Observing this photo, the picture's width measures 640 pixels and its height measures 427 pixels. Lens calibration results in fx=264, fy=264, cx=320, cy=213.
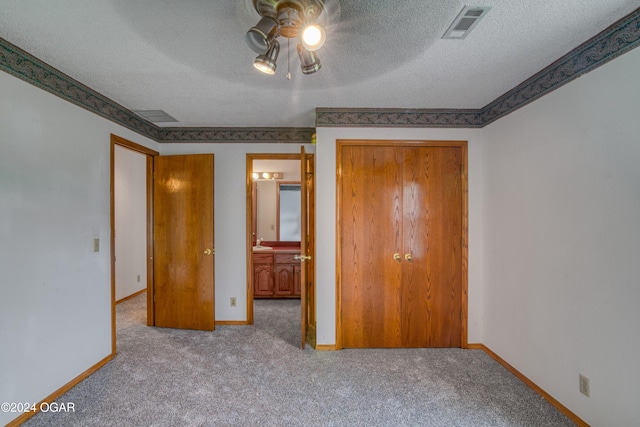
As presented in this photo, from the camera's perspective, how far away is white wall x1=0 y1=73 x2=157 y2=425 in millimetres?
1661

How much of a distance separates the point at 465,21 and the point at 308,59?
0.87m

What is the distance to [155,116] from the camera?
Answer: 2.78 m

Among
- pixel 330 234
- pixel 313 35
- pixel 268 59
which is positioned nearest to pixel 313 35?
pixel 313 35

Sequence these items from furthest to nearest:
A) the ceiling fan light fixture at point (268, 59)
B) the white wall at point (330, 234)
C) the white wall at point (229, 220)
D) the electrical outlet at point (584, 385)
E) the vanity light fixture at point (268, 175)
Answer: the vanity light fixture at point (268, 175) → the white wall at point (229, 220) → the white wall at point (330, 234) → the electrical outlet at point (584, 385) → the ceiling fan light fixture at point (268, 59)

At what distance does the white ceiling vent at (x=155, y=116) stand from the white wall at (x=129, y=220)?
143cm

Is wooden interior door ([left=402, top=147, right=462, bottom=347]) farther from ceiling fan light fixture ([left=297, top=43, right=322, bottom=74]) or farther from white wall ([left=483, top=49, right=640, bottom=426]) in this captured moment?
ceiling fan light fixture ([left=297, top=43, right=322, bottom=74])

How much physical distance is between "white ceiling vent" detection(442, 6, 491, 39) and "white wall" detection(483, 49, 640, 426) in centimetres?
86

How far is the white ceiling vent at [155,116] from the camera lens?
268 cm

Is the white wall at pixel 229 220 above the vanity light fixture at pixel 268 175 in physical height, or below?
below

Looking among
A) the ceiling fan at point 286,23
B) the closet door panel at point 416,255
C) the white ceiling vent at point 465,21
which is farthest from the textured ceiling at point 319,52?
the closet door panel at point 416,255

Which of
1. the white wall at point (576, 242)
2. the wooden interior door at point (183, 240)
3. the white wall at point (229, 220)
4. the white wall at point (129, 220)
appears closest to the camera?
the white wall at point (576, 242)

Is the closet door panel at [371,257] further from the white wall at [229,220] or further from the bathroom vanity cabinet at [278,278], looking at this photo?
the bathroom vanity cabinet at [278,278]

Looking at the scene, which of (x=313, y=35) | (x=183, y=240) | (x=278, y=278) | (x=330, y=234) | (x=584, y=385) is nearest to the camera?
(x=313, y=35)

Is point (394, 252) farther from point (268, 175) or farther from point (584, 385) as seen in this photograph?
point (268, 175)
